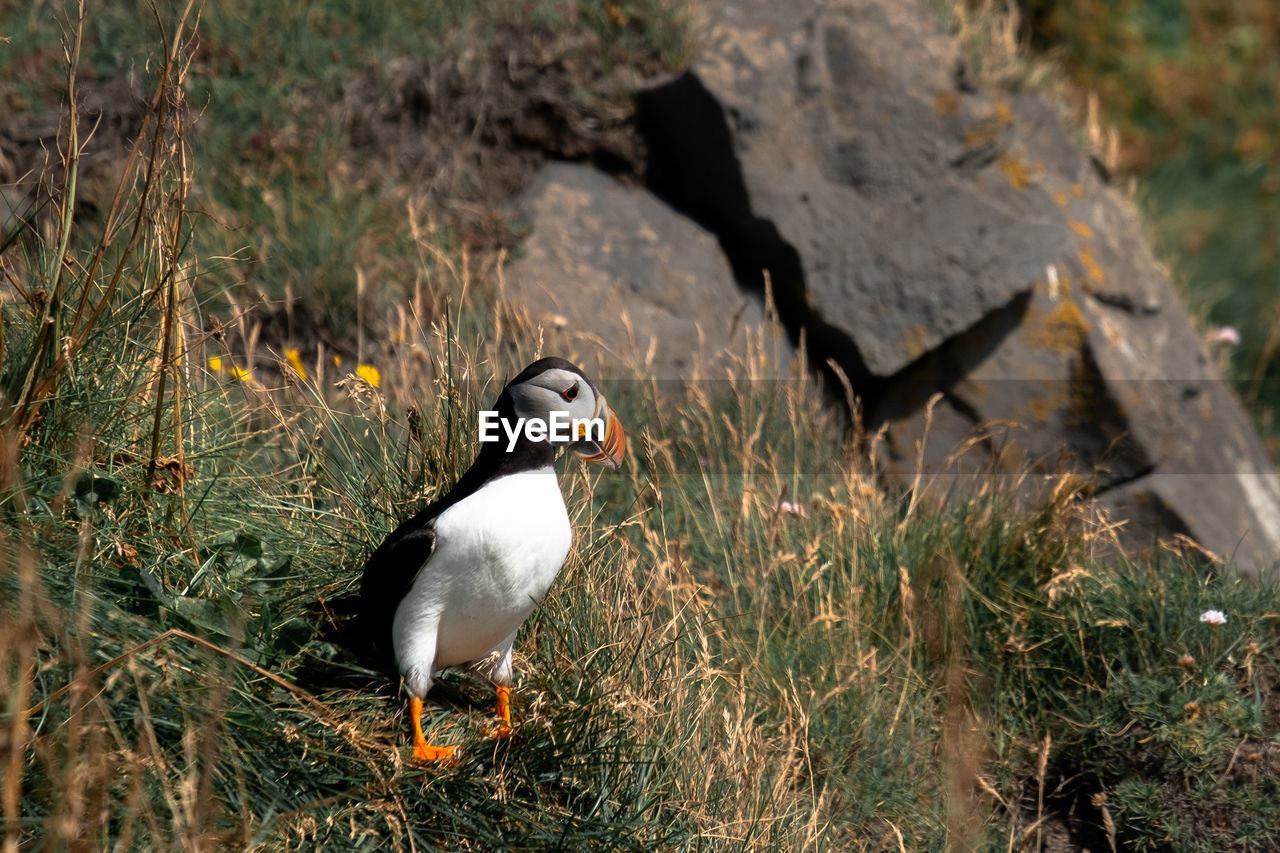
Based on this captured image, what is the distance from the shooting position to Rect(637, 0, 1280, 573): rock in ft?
19.0

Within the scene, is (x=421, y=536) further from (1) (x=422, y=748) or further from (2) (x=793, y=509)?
(2) (x=793, y=509)

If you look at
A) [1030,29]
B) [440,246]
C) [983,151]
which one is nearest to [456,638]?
[440,246]

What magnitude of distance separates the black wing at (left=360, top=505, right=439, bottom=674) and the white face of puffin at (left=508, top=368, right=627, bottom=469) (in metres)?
0.31

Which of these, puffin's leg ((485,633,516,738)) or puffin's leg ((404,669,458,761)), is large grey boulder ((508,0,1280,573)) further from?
puffin's leg ((404,669,458,761))

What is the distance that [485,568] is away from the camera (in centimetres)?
246

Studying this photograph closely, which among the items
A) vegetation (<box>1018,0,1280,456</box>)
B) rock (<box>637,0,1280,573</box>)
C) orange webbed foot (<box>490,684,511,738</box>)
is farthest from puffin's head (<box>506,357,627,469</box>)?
vegetation (<box>1018,0,1280,456</box>)

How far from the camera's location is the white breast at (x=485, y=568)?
2.45 meters

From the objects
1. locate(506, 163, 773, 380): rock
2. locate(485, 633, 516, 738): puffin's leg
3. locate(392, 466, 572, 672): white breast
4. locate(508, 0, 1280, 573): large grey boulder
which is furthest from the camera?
locate(508, 0, 1280, 573): large grey boulder

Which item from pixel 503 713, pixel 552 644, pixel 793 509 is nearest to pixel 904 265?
pixel 793 509

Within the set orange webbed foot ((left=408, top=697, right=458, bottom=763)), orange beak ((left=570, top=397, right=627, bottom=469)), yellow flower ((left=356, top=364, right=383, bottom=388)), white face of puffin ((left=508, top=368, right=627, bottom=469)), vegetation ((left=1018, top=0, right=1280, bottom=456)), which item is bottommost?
vegetation ((left=1018, top=0, right=1280, bottom=456))

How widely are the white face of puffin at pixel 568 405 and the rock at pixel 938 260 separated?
323 cm

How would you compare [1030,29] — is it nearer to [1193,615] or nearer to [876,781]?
[1193,615]

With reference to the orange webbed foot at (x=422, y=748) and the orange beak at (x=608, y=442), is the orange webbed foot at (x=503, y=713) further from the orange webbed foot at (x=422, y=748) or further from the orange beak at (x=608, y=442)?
the orange beak at (x=608, y=442)

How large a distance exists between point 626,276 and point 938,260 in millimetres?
1526
